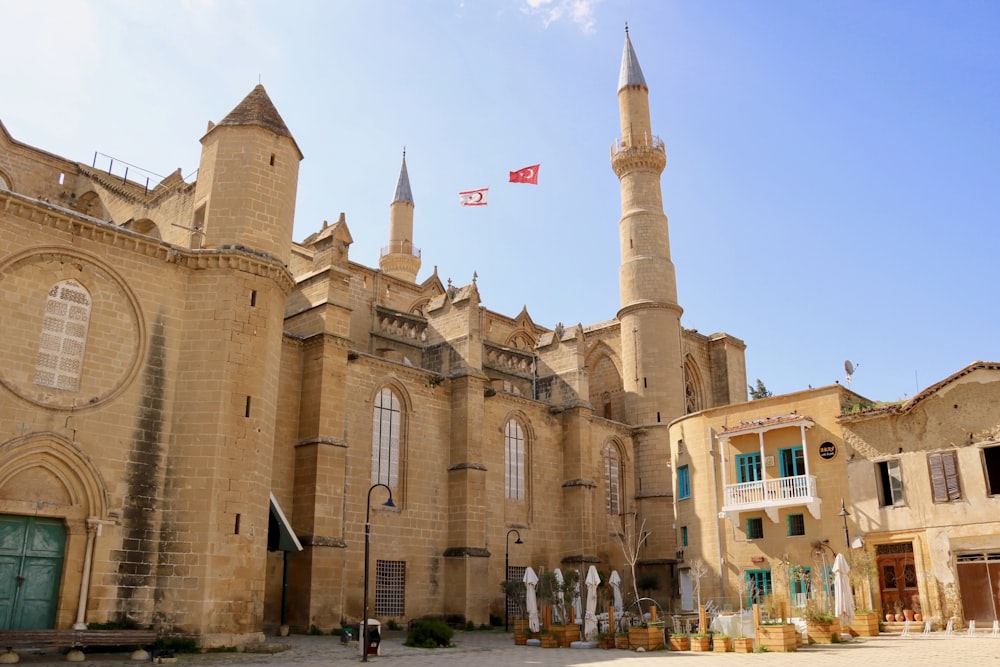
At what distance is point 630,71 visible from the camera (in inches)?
1596

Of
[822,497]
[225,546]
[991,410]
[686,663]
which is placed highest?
[991,410]

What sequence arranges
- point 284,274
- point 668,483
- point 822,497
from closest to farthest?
point 284,274
point 822,497
point 668,483

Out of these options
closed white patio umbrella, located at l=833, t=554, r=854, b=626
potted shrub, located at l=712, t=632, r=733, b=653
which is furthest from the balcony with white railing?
potted shrub, located at l=712, t=632, r=733, b=653

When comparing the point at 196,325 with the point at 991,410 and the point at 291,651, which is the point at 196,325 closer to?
the point at 291,651

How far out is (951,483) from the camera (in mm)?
21141

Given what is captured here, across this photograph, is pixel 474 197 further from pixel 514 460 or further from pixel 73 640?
pixel 73 640

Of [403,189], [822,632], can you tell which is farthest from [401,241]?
[822,632]

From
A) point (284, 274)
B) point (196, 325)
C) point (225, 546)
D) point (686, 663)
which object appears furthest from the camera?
point (284, 274)

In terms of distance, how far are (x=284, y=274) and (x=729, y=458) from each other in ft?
52.0

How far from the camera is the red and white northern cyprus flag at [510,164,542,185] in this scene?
123ft

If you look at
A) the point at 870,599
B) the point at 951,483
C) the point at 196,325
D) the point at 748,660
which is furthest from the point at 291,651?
the point at 951,483

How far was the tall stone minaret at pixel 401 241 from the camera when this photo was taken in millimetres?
47625

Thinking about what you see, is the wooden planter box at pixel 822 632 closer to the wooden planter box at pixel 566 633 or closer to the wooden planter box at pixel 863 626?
the wooden planter box at pixel 863 626

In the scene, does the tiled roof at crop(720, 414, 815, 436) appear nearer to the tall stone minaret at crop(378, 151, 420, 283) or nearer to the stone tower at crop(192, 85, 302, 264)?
the stone tower at crop(192, 85, 302, 264)
